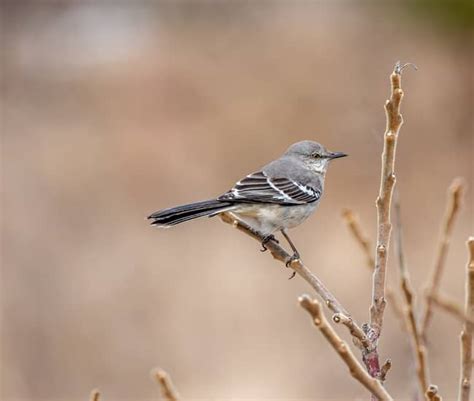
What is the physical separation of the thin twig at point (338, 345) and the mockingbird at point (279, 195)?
1.98 m

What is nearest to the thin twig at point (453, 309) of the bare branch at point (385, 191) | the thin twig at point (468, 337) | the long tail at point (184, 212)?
the thin twig at point (468, 337)

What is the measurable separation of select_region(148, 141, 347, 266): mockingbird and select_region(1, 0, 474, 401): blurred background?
278 cm

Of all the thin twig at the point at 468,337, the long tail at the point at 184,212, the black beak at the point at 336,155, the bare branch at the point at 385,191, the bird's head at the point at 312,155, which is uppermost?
the bird's head at the point at 312,155

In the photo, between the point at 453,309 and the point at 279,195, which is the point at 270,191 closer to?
the point at 279,195

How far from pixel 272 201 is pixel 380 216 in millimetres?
2147

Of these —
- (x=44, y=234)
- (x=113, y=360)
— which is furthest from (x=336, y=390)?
(x=44, y=234)

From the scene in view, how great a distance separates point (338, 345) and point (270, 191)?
2.80 metres

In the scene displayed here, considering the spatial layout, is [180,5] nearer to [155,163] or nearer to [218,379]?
[155,163]

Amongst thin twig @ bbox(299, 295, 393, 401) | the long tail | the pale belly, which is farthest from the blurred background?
thin twig @ bbox(299, 295, 393, 401)

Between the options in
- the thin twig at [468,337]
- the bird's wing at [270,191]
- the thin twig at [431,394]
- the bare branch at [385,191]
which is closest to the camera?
the thin twig at [431,394]

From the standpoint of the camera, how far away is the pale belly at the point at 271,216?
154 inches

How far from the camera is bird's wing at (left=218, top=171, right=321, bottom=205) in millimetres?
3986

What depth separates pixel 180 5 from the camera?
16766 mm

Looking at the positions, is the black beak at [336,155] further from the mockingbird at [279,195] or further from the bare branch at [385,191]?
the bare branch at [385,191]
